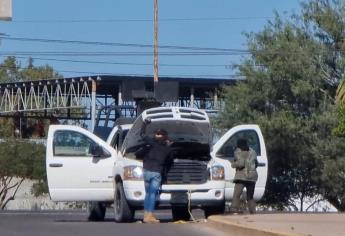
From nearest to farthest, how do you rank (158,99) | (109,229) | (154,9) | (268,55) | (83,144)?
(109,229)
(83,144)
(158,99)
(268,55)
(154,9)

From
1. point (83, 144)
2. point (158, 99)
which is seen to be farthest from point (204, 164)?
point (158, 99)

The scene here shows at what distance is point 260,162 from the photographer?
21.8 meters

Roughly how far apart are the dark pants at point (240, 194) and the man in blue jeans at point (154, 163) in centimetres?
220

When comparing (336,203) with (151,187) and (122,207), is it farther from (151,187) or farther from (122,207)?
(151,187)

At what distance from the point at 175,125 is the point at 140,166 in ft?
4.01

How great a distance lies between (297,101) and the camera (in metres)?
37.9

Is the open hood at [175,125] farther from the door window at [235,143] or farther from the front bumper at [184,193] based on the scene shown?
the front bumper at [184,193]

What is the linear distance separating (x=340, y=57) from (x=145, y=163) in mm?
19623

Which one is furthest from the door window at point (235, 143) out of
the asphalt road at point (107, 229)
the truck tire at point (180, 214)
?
the asphalt road at point (107, 229)

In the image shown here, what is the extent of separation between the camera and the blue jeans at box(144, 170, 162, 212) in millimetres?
19391

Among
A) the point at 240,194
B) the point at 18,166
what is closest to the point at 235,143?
the point at 240,194

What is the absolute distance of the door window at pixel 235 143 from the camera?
70.5ft

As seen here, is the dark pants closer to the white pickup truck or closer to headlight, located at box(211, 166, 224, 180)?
the white pickup truck

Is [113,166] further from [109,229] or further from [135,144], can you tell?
[109,229]
